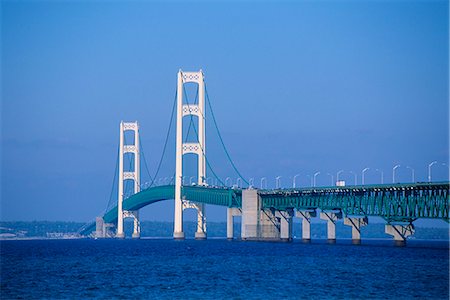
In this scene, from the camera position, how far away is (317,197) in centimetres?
11269

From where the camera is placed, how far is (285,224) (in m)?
122

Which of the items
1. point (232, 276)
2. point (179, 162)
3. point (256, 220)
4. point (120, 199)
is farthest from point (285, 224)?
point (232, 276)

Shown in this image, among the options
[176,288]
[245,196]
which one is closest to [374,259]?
[176,288]

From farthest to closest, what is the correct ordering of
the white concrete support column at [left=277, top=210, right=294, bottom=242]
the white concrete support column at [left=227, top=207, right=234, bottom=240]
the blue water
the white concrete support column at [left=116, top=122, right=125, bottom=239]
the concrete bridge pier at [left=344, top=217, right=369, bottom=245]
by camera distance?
the white concrete support column at [left=116, top=122, right=125, bottom=239] < the white concrete support column at [left=227, top=207, right=234, bottom=240] < the white concrete support column at [left=277, top=210, right=294, bottom=242] < the concrete bridge pier at [left=344, top=217, right=369, bottom=245] < the blue water

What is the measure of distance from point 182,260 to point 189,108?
169 feet

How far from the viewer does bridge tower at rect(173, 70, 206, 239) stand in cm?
12312

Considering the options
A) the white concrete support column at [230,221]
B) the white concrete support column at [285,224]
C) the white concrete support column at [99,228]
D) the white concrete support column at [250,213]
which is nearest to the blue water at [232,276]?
the white concrete support column at [250,213]

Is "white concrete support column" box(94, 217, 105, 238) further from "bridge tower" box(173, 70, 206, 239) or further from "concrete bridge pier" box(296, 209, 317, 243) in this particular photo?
"concrete bridge pier" box(296, 209, 317, 243)

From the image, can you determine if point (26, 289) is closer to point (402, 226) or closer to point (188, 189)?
point (402, 226)

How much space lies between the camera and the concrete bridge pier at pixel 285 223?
120694 millimetres

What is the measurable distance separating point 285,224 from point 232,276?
203 feet

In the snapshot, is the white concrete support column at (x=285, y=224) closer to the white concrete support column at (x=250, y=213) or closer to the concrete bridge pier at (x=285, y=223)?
the concrete bridge pier at (x=285, y=223)

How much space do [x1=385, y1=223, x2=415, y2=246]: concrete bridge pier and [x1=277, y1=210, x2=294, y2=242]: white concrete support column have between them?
20.8 m

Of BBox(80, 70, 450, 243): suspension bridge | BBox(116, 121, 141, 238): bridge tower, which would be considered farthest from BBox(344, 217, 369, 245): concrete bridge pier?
BBox(116, 121, 141, 238): bridge tower
